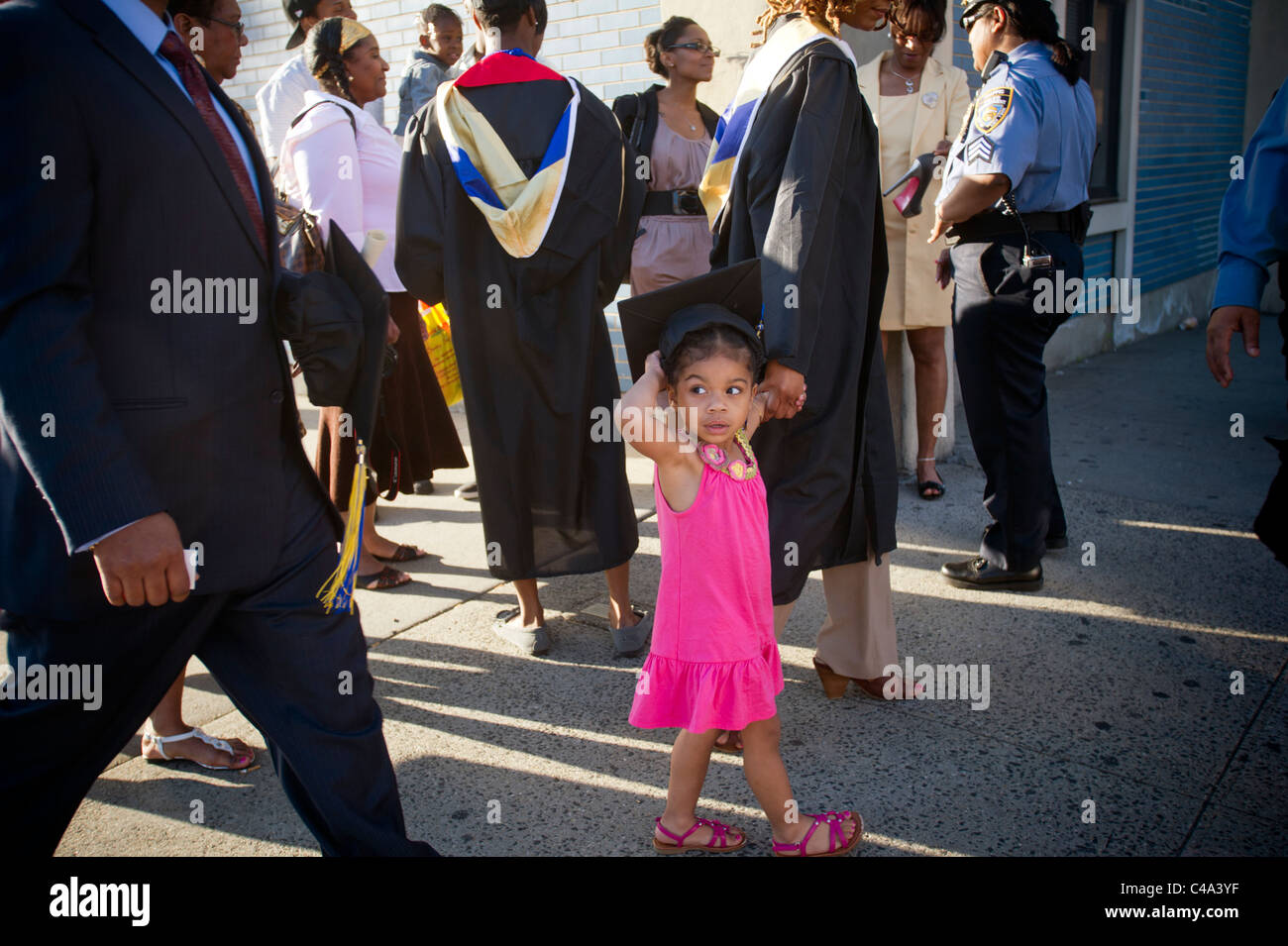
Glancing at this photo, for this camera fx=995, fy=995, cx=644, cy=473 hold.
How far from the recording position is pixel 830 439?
2.80m

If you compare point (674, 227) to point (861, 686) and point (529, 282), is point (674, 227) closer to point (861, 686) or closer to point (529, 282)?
point (529, 282)

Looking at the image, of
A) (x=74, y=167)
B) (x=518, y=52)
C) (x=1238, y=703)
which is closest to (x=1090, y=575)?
(x=1238, y=703)

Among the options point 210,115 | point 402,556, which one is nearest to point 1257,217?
point 210,115

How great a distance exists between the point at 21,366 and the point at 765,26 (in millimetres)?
2210

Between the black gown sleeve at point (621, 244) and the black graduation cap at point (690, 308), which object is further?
the black gown sleeve at point (621, 244)

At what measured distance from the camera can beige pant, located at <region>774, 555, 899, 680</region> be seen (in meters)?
3.04

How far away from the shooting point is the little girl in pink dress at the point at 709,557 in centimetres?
221

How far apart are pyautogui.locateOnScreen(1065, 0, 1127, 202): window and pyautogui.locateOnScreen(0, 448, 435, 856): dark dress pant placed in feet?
26.3

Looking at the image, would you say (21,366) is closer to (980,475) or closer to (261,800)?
(261,800)

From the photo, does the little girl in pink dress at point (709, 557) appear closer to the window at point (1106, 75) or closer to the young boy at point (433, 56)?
the young boy at point (433, 56)

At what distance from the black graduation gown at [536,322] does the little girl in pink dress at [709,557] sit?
4.05ft

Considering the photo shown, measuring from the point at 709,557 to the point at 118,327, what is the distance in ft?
4.19

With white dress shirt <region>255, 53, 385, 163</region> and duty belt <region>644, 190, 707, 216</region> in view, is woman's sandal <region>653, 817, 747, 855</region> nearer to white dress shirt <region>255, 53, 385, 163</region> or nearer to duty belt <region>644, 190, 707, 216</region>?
duty belt <region>644, 190, 707, 216</region>

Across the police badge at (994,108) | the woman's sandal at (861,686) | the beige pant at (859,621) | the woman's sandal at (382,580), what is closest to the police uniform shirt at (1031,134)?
the police badge at (994,108)
